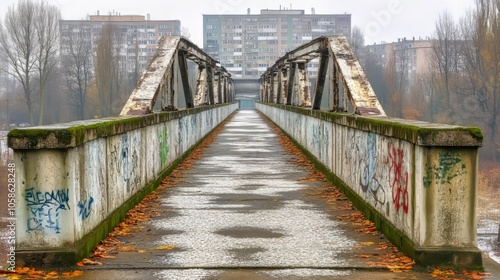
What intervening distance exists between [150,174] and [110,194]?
3102 millimetres

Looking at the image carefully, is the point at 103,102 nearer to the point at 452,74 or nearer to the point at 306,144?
the point at 452,74

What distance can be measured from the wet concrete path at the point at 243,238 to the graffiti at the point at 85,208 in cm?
52

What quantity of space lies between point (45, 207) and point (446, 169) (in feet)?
12.0

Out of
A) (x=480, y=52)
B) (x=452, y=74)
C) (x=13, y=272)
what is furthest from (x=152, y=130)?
(x=452, y=74)

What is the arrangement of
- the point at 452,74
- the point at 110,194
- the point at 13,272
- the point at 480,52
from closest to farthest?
the point at 13,272 → the point at 110,194 → the point at 480,52 → the point at 452,74

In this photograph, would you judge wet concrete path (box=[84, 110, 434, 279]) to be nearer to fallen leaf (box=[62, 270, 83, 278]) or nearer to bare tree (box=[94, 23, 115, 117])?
fallen leaf (box=[62, 270, 83, 278])

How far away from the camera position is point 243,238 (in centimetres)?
717

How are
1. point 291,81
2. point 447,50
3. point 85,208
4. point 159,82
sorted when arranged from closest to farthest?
point 85,208 → point 159,82 → point 291,81 → point 447,50

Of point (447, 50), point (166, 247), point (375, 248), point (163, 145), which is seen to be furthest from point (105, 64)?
point (375, 248)

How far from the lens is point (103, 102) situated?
238 ft

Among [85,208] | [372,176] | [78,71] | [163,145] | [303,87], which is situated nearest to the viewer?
[85,208]

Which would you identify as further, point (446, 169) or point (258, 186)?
point (258, 186)

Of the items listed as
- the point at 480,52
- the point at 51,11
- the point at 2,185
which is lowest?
the point at 2,185

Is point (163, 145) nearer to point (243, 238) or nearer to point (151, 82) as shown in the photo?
point (151, 82)
